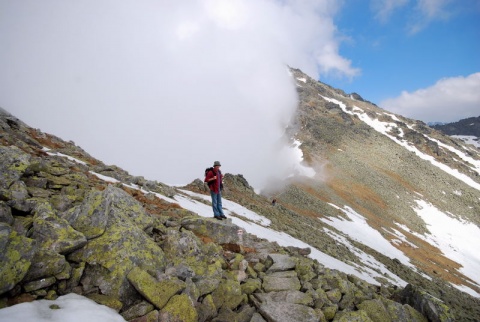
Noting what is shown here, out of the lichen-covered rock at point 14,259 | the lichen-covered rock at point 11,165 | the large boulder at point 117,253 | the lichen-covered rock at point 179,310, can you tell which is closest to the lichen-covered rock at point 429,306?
the lichen-covered rock at point 179,310

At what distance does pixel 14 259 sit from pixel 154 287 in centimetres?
325

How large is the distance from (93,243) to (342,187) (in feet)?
292

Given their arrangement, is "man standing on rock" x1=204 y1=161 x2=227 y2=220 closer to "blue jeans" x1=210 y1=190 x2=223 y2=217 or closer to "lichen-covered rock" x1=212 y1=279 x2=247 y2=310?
"blue jeans" x1=210 y1=190 x2=223 y2=217

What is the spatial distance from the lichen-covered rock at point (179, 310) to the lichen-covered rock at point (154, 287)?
0.20 metres

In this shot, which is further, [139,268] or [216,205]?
[216,205]

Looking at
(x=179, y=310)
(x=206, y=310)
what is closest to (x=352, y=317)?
(x=206, y=310)

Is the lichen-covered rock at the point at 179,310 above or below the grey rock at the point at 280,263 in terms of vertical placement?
below

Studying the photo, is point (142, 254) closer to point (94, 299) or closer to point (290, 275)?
point (94, 299)

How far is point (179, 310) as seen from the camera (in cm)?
736

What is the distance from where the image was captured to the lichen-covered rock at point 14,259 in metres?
6.07

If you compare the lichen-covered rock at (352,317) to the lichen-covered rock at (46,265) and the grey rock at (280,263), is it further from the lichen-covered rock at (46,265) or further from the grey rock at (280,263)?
the lichen-covered rock at (46,265)

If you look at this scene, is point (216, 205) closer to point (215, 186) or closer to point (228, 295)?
point (215, 186)

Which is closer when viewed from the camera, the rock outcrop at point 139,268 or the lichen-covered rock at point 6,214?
the rock outcrop at point 139,268

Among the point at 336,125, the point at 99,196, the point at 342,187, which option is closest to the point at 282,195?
the point at 342,187
